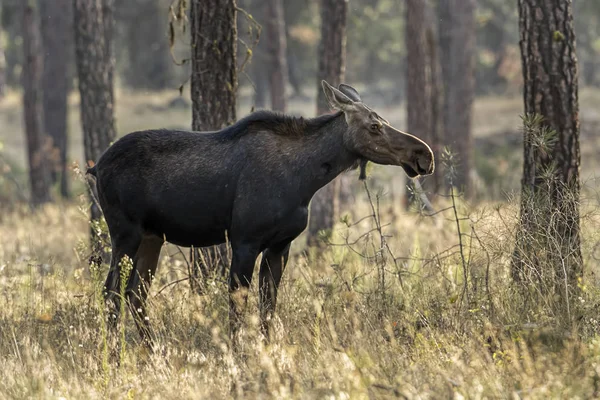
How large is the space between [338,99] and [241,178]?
39.3 inches

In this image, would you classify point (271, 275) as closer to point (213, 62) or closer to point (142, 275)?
point (142, 275)

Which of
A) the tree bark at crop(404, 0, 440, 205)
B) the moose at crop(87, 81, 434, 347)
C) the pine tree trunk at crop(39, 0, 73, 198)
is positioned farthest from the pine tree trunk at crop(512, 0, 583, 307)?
the pine tree trunk at crop(39, 0, 73, 198)

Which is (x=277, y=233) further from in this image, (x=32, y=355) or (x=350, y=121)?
(x=32, y=355)

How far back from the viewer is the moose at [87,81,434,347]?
6.80m

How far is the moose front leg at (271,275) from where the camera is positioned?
715cm

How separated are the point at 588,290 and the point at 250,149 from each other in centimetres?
294

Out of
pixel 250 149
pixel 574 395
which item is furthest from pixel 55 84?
pixel 574 395

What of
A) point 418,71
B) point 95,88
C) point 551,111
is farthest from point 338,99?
point 418,71

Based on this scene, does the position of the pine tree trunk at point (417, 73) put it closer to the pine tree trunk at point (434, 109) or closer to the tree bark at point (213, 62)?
the pine tree trunk at point (434, 109)

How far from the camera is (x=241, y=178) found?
6.93 metres

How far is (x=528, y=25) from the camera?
7875mm

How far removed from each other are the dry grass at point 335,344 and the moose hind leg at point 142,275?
0.18m

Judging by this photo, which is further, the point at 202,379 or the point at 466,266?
the point at 466,266

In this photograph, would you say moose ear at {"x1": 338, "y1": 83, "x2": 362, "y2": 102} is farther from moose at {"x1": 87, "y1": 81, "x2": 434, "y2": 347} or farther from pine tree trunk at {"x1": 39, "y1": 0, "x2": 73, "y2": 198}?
pine tree trunk at {"x1": 39, "y1": 0, "x2": 73, "y2": 198}
